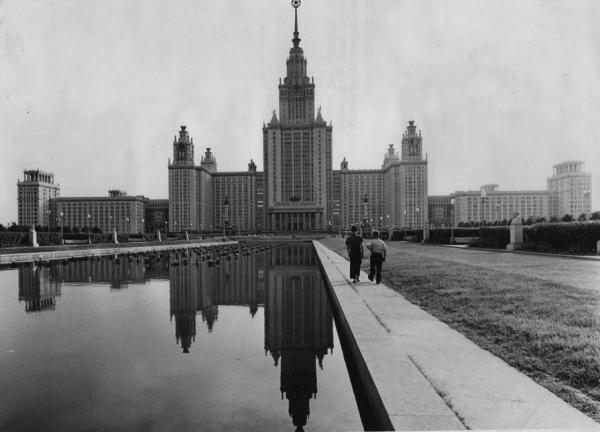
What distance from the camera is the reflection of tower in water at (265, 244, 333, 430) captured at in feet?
18.3

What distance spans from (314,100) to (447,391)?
439ft

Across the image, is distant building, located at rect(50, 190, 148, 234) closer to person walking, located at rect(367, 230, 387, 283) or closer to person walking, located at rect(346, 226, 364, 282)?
person walking, located at rect(346, 226, 364, 282)

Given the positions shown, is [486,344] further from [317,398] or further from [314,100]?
[314,100]

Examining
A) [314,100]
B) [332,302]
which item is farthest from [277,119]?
[332,302]

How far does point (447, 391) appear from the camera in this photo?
14.4 ft

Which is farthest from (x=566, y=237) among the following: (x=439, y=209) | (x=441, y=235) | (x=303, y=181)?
(x=439, y=209)

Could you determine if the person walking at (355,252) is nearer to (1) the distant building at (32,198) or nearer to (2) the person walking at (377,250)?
(2) the person walking at (377,250)

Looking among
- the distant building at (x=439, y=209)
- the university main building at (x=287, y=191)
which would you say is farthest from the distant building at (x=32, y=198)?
the distant building at (x=439, y=209)

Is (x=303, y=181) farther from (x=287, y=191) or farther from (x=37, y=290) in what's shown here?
(x=37, y=290)

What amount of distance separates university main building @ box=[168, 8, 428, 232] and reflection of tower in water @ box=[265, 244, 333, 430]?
358ft

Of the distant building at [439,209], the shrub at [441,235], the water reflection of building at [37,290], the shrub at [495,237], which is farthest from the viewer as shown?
the distant building at [439,209]

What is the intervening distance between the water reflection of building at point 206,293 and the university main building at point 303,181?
342ft

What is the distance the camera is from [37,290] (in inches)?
539

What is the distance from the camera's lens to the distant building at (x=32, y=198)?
132250mm
